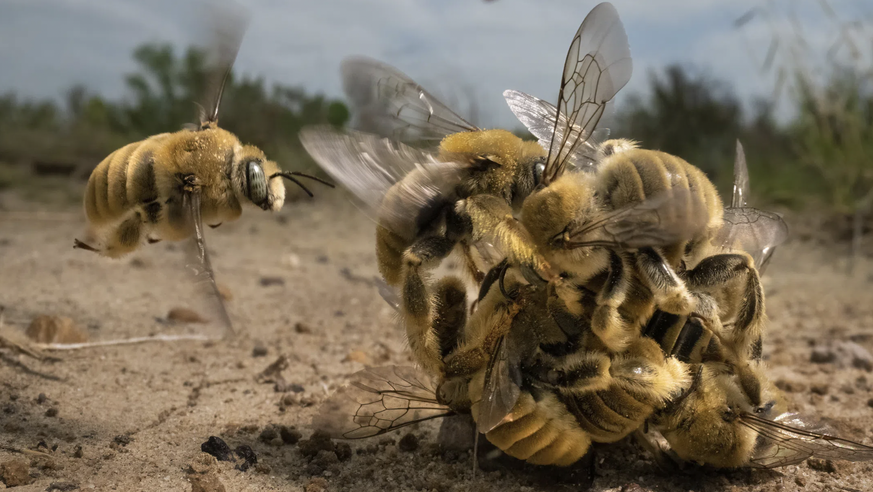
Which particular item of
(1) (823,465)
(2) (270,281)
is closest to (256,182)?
(1) (823,465)

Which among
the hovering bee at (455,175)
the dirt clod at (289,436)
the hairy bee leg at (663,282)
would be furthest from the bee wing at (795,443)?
the dirt clod at (289,436)

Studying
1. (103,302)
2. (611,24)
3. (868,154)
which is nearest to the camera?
(611,24)

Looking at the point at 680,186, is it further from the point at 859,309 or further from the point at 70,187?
the point at 70,187

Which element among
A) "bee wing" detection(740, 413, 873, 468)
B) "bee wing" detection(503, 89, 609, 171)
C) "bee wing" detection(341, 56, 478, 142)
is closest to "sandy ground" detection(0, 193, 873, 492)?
"bee wing" detection(740, 413, 873, 468)

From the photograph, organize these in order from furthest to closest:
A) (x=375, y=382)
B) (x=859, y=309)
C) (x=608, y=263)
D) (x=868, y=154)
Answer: (x=868, y=154), (x=859, y=309), (x=375, y=382), (x=608, y=263)

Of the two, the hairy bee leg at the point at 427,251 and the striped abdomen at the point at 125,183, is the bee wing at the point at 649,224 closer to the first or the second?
the hairy bee leg at the point at 427,251

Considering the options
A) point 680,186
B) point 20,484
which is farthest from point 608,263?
point 20,484
